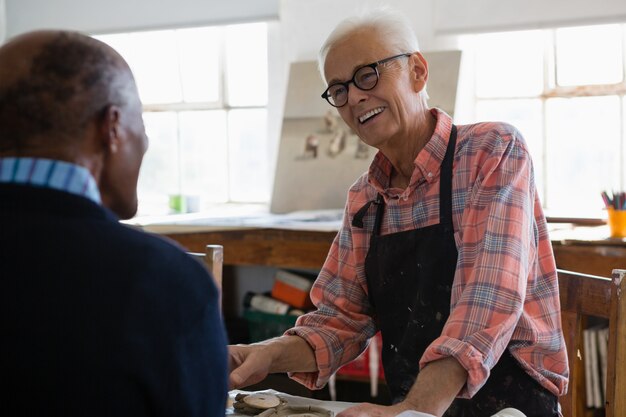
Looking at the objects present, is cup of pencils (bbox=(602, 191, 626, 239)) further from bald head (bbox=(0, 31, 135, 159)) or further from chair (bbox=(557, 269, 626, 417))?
bald head (bbox=(0, 31, 135, 159))

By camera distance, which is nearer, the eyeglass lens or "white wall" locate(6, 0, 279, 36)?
the eyeglass lens

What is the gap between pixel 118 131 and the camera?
0.94 meters

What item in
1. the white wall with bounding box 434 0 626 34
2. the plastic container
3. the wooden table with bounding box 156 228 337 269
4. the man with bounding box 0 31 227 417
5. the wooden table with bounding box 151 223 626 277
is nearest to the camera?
the man with bounding box 0 31 227 417

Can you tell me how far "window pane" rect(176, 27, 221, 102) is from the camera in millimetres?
5000

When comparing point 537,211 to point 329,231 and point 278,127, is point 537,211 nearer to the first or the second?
point 329,231

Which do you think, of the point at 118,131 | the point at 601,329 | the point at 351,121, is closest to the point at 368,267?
the point at 351,121

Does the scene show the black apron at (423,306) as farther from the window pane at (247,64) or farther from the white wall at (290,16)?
the window pane at (247,64)

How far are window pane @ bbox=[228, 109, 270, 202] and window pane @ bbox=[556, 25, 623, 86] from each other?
1.78 metres

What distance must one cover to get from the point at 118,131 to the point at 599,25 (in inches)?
138

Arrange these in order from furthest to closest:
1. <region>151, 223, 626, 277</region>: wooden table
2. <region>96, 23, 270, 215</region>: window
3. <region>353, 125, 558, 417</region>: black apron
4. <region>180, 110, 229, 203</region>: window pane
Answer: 1. <region>180, 110, 229, 203</region>: window pane
2. <region>96, 23, 270, 215</region>: window
3. <region>151, 223, 626, 277</region>: wooden table
4. <region>353, 125, 558, 417</region>: black apron

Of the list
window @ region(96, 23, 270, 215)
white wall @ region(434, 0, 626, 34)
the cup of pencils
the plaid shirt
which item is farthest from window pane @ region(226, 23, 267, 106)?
the plaid shirt

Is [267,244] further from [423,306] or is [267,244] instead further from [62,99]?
[62,99]

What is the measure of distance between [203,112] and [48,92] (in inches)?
168

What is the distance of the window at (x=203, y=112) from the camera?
491cm
